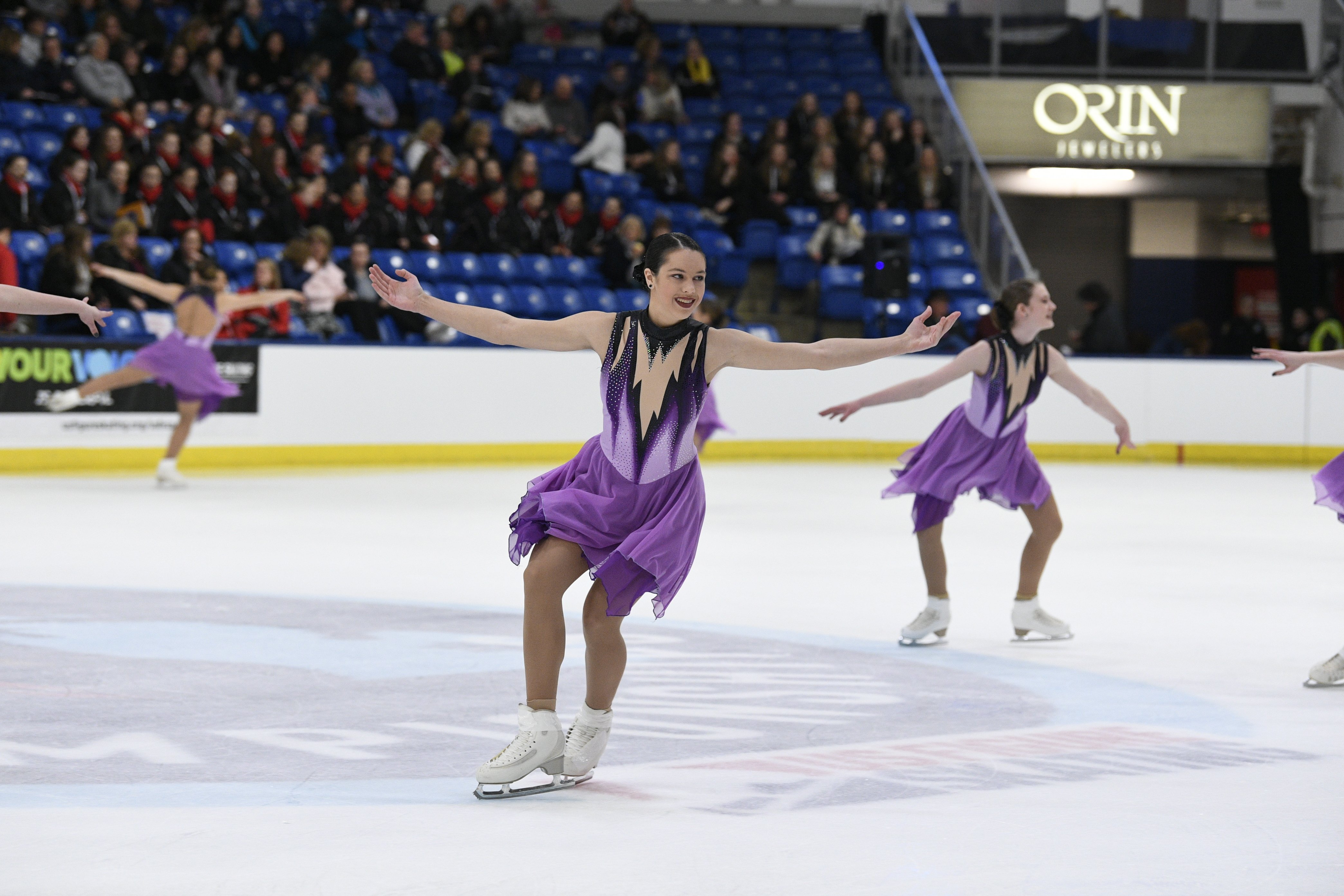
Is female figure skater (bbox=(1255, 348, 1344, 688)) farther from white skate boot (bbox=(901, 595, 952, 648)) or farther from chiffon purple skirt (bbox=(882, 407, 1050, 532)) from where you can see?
white skate boot (bbox=(901, 595, 952, 648))

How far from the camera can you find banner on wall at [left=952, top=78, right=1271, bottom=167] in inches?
832

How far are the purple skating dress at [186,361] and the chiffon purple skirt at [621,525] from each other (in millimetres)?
Result: 9340

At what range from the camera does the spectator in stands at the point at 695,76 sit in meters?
20.8

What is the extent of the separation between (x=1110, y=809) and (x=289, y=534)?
6.63m

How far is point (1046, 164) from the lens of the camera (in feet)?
70.0

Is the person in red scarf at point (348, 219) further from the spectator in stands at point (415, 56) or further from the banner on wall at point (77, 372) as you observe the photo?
the spectator in stands at point (415, 56)

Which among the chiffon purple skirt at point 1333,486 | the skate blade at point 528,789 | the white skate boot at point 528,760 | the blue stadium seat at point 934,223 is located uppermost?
the blue stadium seat at point 934,223

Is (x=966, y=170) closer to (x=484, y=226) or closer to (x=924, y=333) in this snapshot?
(x=484, y=226)

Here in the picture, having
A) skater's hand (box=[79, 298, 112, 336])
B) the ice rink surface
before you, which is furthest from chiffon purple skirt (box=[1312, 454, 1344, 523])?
skater's hand (box=[79, 298, 112, 336])

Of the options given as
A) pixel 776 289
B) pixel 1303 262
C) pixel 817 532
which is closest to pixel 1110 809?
pixel 817 532

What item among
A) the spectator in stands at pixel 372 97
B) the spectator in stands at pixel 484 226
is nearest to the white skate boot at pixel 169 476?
the spectator in stands at pixel 484 226

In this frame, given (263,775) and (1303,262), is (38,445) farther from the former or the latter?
(1303,262)

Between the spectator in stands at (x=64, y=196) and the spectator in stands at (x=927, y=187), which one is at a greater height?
the spectator in stands at (x=927, y=187)

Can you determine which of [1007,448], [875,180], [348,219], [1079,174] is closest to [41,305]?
[1007,448]
